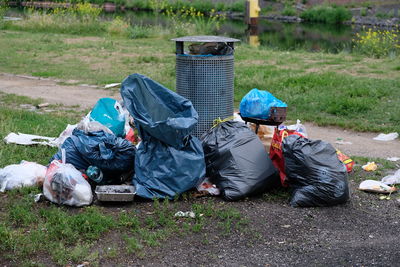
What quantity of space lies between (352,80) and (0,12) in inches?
550

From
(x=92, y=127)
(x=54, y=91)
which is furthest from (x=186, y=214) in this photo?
(x=54, y=91)

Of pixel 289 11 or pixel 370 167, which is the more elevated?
pixel 370 167

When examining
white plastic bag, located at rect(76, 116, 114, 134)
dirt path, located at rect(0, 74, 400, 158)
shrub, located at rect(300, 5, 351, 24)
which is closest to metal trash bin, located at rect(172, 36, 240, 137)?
white plastic bag, located at rect(76, 116, 114, 134)

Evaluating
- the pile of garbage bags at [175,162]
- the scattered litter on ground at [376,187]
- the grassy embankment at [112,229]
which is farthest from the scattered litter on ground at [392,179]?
the pile of garbage bags at [175,162]

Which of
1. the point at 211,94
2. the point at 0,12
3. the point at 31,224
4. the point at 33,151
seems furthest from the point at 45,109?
the point at 0,12

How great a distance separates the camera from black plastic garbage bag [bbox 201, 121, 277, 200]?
4.94 meters

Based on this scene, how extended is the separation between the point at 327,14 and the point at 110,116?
3059cm

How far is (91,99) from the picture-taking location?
926cm

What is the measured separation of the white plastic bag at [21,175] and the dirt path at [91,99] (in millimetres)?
3325

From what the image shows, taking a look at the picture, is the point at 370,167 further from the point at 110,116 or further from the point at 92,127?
the point at 92,127

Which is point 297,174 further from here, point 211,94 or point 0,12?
point 0,12

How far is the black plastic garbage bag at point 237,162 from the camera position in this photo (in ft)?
16.2

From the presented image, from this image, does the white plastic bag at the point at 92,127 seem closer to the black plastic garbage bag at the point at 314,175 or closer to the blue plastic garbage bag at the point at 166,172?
the blue plastic garbage bag at the point at 166,172

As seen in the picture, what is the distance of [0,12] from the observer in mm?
19781
